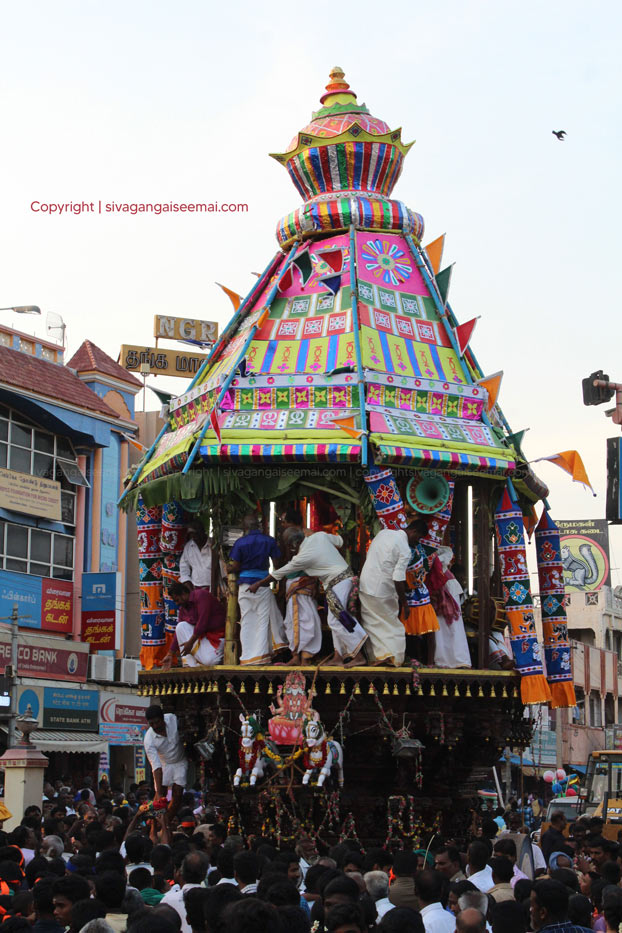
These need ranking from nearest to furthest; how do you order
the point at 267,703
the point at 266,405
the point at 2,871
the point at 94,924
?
1. the point at 94,924
2. the point at 2,871
3. the point at 267,703
4. the point at 266,405

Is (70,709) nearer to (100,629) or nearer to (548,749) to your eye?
(100,629)

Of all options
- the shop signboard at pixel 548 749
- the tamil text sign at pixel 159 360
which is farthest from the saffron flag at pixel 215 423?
the shop signboard at pixel 548 749

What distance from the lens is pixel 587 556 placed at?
62500mm

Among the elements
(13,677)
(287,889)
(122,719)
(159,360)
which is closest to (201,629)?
(287,889)

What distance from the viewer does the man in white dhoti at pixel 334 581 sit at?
51.4ft

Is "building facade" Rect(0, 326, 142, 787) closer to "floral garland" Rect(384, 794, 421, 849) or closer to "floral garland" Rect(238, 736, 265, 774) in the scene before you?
"floral garland" Rect(238, 736, 265, 774)

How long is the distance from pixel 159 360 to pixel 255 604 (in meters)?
31.8

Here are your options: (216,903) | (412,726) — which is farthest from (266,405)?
(216,903)

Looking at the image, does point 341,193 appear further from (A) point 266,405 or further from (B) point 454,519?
(B) point 454,519

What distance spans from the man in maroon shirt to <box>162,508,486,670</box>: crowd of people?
0.5 inches

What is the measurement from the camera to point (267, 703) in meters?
15.9

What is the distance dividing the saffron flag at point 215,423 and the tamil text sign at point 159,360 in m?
30.6

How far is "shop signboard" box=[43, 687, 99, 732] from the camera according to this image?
35.0 metres

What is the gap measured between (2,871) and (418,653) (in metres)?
8.57
